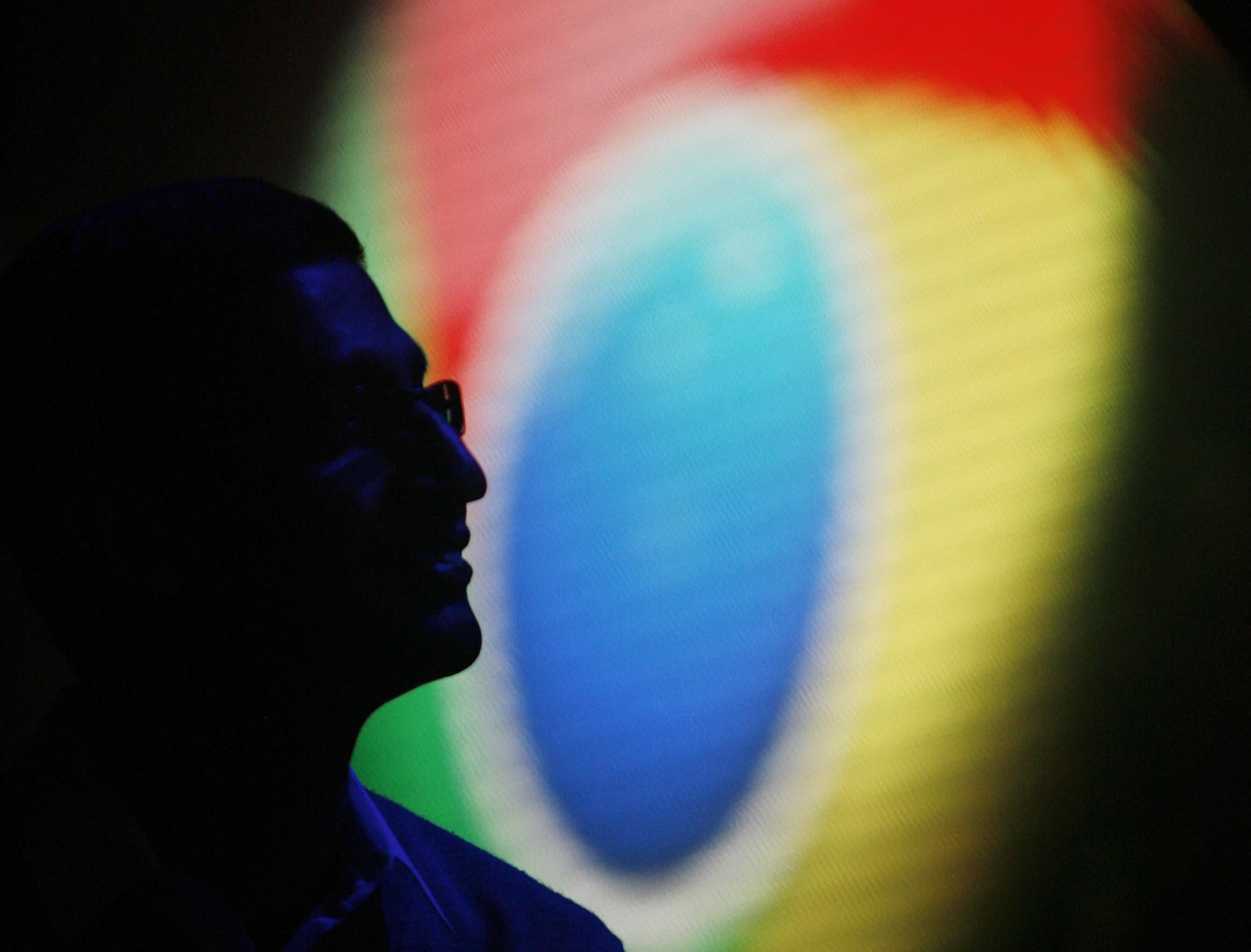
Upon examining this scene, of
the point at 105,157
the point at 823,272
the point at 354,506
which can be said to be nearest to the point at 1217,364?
the point at 823,272

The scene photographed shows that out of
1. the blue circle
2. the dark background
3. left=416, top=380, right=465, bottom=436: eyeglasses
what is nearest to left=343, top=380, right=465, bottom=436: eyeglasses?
left=416, top=380, right=465, bottom=436: eyeglasses

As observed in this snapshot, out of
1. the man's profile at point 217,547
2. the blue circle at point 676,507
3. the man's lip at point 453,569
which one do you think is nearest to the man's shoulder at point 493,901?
the man's profile at point 217,547

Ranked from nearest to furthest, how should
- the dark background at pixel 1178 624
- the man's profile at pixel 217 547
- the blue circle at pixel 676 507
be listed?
the man's profile at pixel 217 547, the dark background at pixel 1178 624, the blue circle at pixel 676 507

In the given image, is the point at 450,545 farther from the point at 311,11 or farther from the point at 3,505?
the point at 311,11

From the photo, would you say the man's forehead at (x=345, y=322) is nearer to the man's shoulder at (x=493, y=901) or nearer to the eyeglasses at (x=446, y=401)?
the eyeglasses at (x=446, y=401)

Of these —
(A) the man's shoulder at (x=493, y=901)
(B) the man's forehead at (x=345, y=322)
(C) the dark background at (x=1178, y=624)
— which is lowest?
(A) the man's shoulder at (x=493, y=901)

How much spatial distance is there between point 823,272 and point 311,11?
770mm

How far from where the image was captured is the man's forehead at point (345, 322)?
89cm

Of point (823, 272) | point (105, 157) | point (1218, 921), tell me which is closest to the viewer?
point (1218, 921)

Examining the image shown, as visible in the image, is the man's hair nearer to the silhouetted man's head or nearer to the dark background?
the silhouetted man's head

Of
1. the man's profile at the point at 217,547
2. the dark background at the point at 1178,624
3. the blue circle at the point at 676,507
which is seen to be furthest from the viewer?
the blue circle at the point at 676,507

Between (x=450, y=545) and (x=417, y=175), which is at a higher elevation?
(x=417, y=175)

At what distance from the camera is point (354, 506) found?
2.87 ft

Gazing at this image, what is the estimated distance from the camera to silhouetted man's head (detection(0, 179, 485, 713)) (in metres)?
0.87
